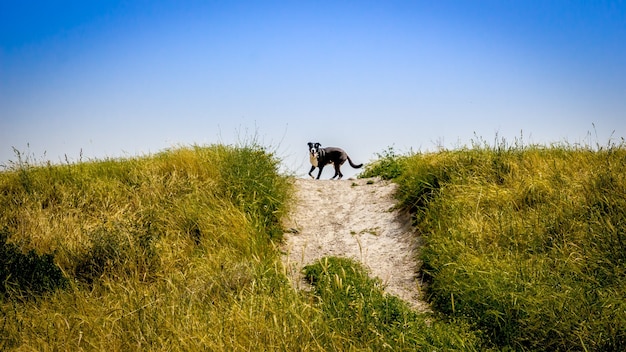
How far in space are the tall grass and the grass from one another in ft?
2.26

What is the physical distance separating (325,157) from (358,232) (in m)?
6.25

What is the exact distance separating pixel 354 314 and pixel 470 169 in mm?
5424

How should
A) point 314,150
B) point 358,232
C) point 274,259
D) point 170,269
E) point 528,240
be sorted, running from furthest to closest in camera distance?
point 314,150
point 358,232
point 274,259
point 170,269
point 528,240

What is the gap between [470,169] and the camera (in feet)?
30.7

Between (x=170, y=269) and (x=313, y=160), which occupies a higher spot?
(x=313, y=160)

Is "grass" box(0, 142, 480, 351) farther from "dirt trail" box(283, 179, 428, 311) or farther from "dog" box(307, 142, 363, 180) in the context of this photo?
"dog" box(307, 142, 363, 180)

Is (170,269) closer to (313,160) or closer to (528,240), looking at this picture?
(528,240)

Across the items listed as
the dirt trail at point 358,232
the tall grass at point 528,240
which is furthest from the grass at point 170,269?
the tall grass at point 528,240

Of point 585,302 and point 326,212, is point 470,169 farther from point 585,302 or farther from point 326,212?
point 585,302

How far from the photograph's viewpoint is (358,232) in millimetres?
9273

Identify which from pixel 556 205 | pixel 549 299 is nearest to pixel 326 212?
pixel 556 205

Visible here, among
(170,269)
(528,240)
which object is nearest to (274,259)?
(170,269)

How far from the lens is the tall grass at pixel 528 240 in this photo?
4.62 meters

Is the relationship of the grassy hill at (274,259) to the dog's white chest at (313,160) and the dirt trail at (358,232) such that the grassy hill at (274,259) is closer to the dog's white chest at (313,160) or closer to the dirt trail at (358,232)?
the dirt trail at (358,232)
